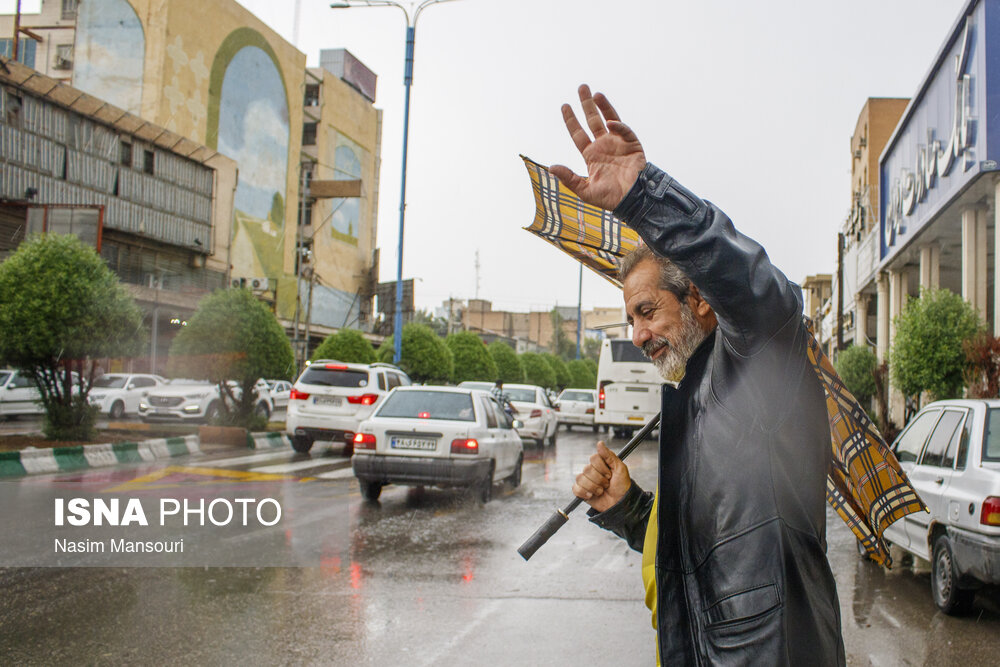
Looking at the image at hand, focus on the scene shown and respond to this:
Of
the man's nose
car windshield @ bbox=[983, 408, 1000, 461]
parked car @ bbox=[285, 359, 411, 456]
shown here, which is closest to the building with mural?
parked car @ bbox=[285, 359, 411, 456]

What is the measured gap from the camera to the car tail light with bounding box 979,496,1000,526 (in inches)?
212

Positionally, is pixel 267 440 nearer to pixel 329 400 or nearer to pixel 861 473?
pixel 329 400

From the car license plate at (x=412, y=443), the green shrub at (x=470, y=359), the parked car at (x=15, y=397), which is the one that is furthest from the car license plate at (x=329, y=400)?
the green shrub at (x=470, y=359)

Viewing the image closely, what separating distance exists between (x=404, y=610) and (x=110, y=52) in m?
40.5

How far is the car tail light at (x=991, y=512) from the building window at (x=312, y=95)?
177 ft

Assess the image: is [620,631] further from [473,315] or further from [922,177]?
[473,315]

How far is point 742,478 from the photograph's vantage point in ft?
5.60

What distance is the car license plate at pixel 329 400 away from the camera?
16328 millimetres

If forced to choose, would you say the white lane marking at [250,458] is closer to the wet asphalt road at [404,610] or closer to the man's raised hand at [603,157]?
the wet asphalt road at [404,610]

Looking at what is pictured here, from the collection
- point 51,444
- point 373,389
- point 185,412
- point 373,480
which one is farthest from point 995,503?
point 185,412

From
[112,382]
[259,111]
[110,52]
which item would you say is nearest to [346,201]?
[259,111]

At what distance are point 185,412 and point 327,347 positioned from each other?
222 inches

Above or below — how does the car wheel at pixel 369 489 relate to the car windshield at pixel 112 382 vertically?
below

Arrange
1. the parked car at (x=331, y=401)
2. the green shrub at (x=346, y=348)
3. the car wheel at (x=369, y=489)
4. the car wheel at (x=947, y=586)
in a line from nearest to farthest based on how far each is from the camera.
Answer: the car wheel at (x=947, y=586), the car wheel at (x=369, y=489), the parked car at (x=331, y=401), the green shrub at (x=346, y=348)
